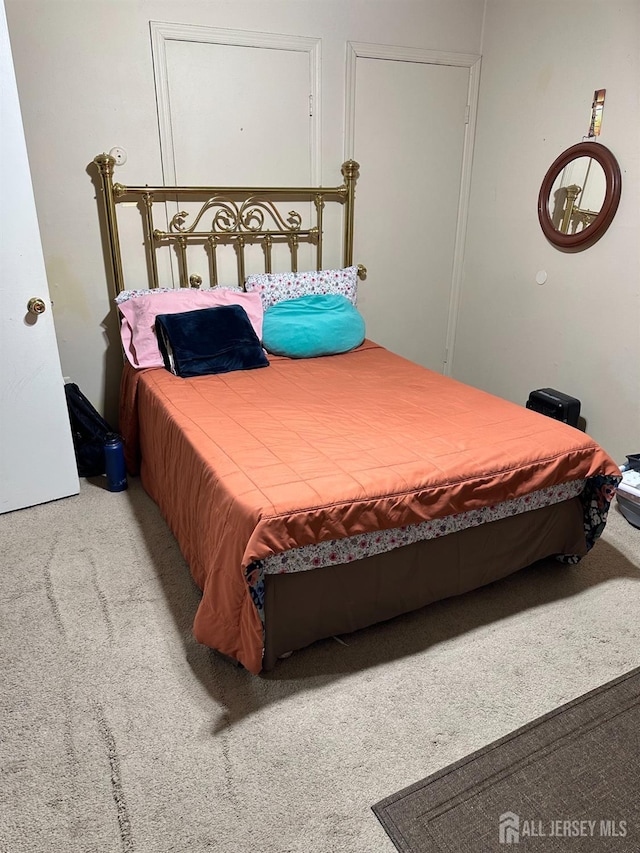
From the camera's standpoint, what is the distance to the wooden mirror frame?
273 cm

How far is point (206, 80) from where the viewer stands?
115 inches

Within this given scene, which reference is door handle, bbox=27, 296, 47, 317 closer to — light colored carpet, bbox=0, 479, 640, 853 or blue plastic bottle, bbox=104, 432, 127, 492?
blue plastic bottle, bbox=104, 432, 127, 492

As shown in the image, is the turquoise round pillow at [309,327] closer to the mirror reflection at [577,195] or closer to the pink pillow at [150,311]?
the pink pillow at [150,311]

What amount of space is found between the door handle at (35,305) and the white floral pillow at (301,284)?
3.60 ft

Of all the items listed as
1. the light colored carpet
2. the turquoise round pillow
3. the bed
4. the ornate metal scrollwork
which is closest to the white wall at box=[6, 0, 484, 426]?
the bed

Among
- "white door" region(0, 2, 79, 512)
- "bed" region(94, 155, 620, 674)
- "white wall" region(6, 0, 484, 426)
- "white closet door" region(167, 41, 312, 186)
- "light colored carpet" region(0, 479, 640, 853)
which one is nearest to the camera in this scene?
"light colored carpet" region(0, 479, 640, 853)

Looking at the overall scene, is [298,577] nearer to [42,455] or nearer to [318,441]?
[318,441]

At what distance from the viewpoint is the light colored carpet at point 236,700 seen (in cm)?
138

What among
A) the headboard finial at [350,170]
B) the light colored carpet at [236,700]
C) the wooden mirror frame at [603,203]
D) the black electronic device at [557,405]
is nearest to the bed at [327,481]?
the light colored carpet at [236,700]

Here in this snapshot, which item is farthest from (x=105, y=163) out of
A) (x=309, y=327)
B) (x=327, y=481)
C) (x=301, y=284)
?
(x=327, y=481)

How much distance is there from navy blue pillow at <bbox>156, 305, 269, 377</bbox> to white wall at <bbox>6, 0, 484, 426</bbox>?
540 mm

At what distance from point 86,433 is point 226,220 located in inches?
53.0

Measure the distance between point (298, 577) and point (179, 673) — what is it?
49 cm

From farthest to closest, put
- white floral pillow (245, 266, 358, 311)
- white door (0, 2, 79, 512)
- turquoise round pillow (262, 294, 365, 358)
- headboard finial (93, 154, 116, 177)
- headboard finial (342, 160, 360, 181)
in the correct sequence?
headboard finial (342, 160, 360, 181)
white floral pillow (245, 266, 358, 311)
turquoise round pillow (262, 294, 365, 358)
headboard finial (93, 154, 116, 177)
white door (0, 2, 79, 512)
